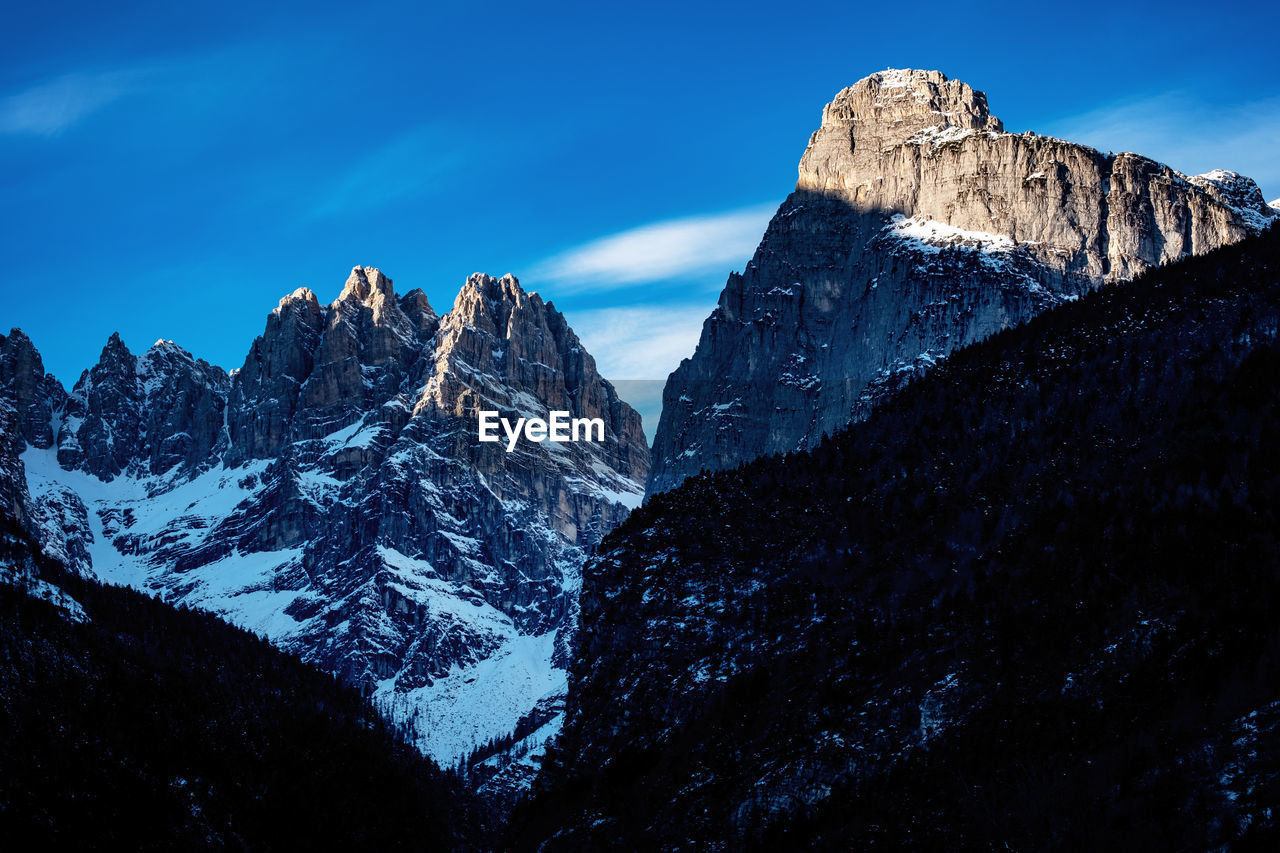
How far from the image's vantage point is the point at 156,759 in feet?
525

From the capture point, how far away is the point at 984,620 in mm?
105250

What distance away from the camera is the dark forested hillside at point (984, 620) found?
86000mm

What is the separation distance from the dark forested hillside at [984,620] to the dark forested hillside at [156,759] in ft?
141

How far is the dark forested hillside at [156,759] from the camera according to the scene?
150 metres

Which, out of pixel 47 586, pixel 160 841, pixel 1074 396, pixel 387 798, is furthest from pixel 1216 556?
pixel 47 586

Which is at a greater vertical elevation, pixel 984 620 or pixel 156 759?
pixel 156 759

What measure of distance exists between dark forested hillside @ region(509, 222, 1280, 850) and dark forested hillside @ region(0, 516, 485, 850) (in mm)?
43057

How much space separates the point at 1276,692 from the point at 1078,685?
45.4ft

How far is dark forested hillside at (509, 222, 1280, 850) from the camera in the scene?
3386 inches

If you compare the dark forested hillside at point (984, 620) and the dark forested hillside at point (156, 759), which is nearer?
the dark forested hillside at point (984, 620)

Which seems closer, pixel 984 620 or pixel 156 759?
pixel 984 620

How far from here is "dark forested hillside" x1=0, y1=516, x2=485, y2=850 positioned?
491 feet

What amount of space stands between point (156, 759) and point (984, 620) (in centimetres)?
9409

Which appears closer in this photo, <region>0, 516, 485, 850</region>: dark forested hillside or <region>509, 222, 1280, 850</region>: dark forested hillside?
<region>509, 222, 1280, 850</region>: dark forested hillside
